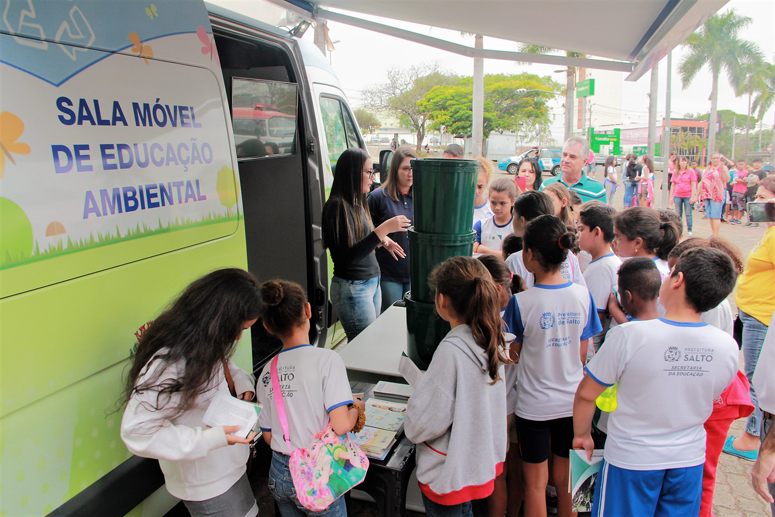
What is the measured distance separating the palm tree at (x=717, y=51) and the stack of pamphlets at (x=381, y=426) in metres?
43.6

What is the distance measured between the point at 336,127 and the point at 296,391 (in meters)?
3.39

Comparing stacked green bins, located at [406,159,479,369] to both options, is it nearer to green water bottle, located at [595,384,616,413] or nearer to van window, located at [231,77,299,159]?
green water bottle, located at [595,384,616,413]

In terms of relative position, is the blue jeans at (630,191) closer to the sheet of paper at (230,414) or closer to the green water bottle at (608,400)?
the green water bottle at (608,400)

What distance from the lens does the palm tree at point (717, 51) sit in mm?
38906

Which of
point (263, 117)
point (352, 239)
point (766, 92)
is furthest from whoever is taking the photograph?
point (766, 92)

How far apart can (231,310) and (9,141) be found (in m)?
0.82

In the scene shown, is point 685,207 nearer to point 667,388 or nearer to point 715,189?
point 715,189

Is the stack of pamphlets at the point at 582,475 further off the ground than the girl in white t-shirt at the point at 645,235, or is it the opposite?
the girl in white t-shirt at the point at 645,235

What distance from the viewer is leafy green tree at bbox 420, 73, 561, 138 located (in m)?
39.2

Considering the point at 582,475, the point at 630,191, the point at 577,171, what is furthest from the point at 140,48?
the point at 630,191

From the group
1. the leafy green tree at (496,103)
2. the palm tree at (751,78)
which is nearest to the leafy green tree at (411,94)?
the leafy green tree at (496,103)

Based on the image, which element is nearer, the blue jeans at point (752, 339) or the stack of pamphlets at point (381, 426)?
the stack of pamphlets at point (381, 426)

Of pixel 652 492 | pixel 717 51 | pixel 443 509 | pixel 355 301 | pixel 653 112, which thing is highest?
pixel 717 51

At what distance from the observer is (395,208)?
409 cm
